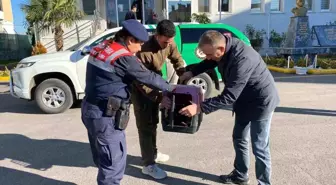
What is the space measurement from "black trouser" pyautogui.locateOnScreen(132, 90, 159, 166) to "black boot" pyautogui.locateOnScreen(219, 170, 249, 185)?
0.85 meters

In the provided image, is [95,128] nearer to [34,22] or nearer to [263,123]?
[263,123]

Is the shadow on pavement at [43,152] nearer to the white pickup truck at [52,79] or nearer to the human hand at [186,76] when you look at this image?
the white pickup truck at [52,79]

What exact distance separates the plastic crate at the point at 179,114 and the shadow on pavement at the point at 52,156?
90 centimetres

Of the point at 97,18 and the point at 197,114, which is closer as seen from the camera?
the point at 197,114

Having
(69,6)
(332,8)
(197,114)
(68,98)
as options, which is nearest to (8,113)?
(68,98)

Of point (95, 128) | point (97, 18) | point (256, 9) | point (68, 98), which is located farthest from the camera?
point (256, 9)

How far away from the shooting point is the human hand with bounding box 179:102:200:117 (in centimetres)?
277

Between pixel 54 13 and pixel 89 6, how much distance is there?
5.04 metres

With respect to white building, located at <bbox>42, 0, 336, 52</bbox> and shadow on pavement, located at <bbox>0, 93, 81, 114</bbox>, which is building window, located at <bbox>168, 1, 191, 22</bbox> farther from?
shadow on pavement, located at <bbox>0, 93, 81, 114</bbox>

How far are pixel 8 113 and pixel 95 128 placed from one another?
503 centimetres

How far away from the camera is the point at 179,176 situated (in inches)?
147

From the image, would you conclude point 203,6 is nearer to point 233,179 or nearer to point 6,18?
point 233,179

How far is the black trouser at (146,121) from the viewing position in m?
3.53

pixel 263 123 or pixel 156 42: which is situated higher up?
pixel 156 42
